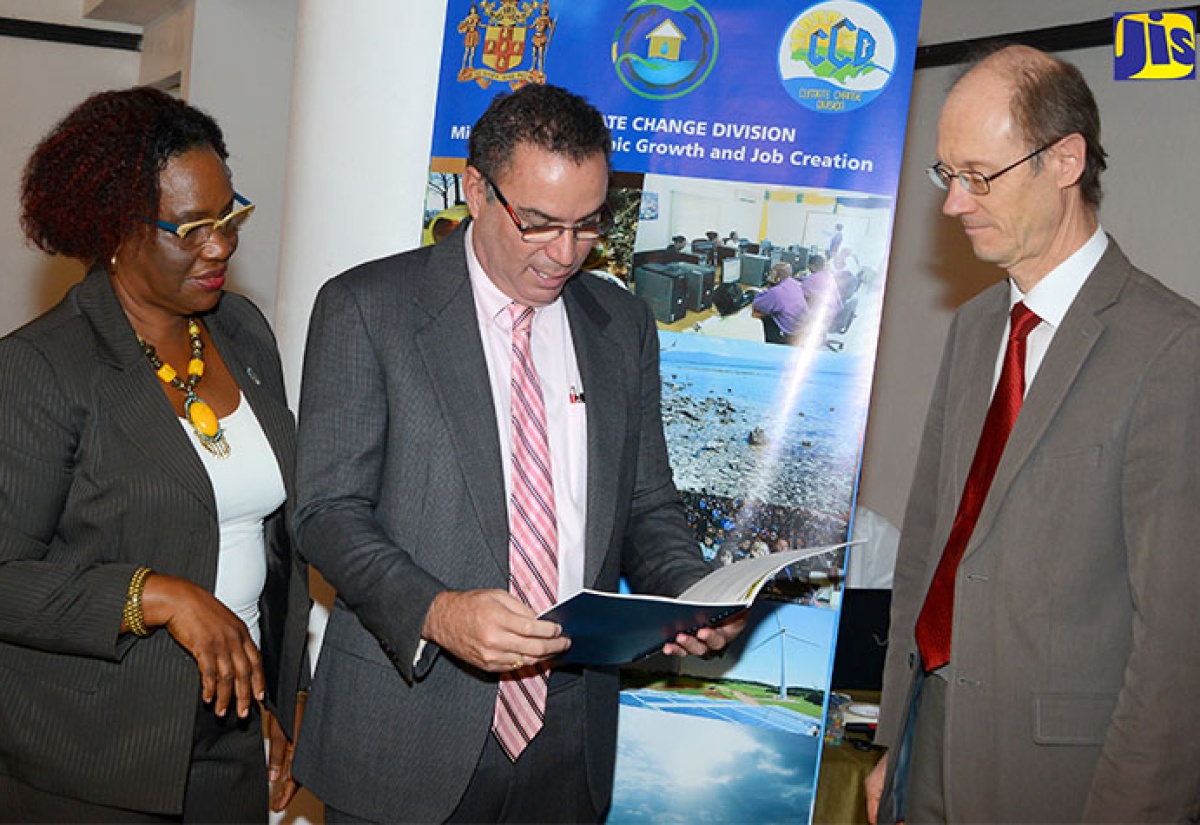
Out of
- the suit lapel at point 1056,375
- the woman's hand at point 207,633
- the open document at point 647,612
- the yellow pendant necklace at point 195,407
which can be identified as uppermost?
the suit lapel at point 1056,375

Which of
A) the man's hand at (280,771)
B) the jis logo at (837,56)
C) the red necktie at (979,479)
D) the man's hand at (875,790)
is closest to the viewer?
the red necktie at (979,479)

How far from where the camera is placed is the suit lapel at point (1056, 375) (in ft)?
7.13

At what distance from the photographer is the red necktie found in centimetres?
230

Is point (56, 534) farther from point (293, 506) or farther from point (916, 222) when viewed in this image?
point (916, 222)

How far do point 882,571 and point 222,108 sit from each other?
16.1 ft

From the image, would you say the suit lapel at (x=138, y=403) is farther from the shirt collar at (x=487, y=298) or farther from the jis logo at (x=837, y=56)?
the jis logo at (x=837, y=56)

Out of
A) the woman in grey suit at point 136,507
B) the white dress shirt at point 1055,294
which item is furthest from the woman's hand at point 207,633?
the white dress shirt at point 1055,294

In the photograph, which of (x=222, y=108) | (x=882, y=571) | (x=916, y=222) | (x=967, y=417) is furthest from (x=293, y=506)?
(x=222, y=108)

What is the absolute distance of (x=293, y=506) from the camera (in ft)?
8.37

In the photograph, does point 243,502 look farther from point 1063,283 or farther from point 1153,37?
point 1153,37

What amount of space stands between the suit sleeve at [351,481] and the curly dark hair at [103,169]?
1.63 ft

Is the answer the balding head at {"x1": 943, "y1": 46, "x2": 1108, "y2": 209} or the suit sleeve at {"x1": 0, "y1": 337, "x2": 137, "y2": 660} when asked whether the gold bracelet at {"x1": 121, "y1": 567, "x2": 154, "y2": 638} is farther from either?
the balding head at {"x1": 943, "y1": 46, "x2": 1108, "y2": 209}

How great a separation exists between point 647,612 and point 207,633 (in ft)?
2.81

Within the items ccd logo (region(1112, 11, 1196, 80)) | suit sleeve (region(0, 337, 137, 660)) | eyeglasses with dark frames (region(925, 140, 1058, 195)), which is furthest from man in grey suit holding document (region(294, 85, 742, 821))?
ccd logo (region(1112, 11, 1196, 80))
